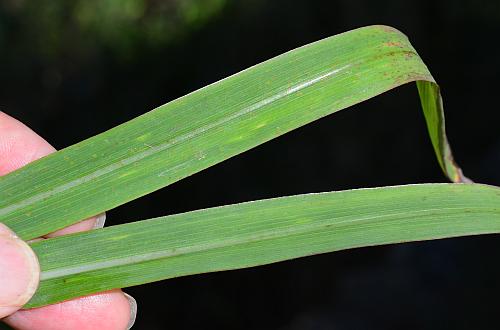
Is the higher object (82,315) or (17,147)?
(17,147)

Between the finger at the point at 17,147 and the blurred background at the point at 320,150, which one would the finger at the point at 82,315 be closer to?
the finger at the point at 17,147

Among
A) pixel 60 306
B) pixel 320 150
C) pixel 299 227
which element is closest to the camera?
pixel 299 227

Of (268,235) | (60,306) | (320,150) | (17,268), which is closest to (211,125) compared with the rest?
(268,235)

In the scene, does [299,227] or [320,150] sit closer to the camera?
[299,227]

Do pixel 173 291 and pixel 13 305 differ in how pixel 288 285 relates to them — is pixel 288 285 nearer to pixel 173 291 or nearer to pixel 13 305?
pixel 173 291

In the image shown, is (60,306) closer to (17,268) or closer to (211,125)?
(17,268)

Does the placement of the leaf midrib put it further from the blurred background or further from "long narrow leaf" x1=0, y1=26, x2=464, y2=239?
the blurred background

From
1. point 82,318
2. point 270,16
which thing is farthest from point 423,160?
point 82,318

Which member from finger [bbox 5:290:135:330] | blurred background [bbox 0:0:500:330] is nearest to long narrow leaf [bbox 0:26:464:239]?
finger [bbox 5:290:135:330]
